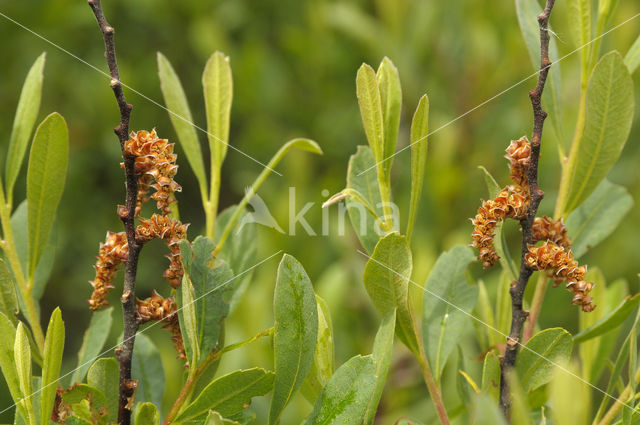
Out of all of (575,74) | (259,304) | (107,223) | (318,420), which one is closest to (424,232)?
(259,304)

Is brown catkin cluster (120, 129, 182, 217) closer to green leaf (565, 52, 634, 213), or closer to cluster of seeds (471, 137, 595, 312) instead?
cluster of seeds (471, 137, 595, 312)

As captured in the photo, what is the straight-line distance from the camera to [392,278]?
2.39ft

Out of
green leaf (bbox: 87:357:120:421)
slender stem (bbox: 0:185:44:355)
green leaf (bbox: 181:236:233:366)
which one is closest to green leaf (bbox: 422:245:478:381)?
green leaf (bbox: 181:236:233:366)

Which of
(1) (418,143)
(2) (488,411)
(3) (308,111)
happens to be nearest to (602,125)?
(1) (418,143)

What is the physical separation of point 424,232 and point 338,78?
0.62 meters

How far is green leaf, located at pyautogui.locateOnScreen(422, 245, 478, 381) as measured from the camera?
86 cm

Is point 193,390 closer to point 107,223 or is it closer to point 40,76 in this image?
point 40,76

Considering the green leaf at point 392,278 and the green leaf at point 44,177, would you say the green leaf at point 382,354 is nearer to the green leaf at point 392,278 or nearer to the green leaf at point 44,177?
the green leaf at point 392,278

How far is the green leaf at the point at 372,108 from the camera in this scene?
756 mm

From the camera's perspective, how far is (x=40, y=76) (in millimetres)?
843

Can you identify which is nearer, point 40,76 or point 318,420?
point 318,420

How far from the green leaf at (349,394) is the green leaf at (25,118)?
1.51ft

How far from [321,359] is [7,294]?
0.35 m

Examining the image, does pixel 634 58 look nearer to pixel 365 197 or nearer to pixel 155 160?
pixel 365 197
